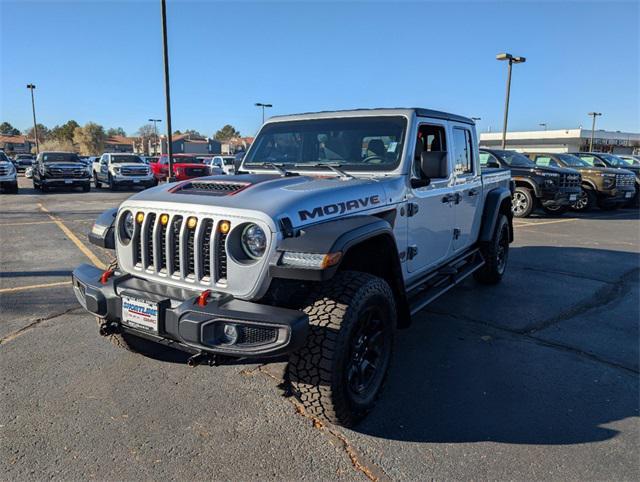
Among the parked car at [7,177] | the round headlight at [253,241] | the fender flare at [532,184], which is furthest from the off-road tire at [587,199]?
the parked car at [7,177]

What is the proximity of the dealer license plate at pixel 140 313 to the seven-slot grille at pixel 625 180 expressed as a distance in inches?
632

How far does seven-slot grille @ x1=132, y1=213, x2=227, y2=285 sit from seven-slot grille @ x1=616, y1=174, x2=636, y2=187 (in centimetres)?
1573

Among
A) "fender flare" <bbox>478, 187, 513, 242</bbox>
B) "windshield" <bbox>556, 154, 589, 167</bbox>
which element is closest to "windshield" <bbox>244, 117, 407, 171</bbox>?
"fender flare" <bbox>478, 187, 513, 242</bbox>

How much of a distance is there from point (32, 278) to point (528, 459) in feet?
19.5

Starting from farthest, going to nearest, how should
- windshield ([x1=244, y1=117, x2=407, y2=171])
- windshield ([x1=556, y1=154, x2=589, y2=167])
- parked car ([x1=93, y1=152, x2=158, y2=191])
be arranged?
1. parked car ([x1=93, y1=152, x2=158, y2=191])
2. windshield ([x1=556, y1=154, x2=589, y2=167])
3. windshield ([x1=244, y1=117, x2=407, y2=171])

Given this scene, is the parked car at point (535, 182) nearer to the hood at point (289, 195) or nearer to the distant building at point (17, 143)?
the hood at point (289, 195)

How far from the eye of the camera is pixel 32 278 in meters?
6.09

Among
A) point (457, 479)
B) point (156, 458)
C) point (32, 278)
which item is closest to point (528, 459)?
point (457, 479)

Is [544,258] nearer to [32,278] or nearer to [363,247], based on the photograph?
[363,247]

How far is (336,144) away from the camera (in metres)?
4.17

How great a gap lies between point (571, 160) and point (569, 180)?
305 cm

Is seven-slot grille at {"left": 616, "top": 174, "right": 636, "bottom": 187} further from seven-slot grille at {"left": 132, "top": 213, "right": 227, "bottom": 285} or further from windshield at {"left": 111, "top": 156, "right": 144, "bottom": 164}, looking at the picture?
windshield at {"left": 111, "top": 156, "right": 144, "bottom": 164}

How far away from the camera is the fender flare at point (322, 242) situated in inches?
101

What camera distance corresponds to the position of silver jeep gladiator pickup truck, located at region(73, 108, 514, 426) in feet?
8.52
